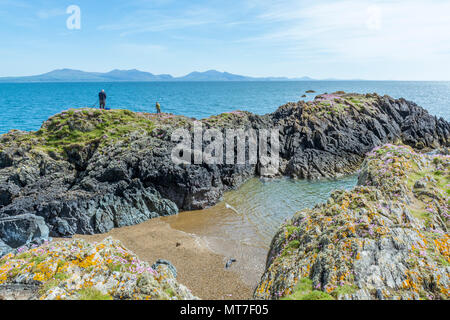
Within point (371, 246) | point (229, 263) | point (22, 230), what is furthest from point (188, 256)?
point (371, 246)

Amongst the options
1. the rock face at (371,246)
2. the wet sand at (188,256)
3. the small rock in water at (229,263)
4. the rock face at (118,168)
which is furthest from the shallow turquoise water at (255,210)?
the rock face at (371,246)

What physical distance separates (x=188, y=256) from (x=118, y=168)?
12199 millimetres

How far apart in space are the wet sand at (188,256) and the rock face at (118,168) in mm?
2080

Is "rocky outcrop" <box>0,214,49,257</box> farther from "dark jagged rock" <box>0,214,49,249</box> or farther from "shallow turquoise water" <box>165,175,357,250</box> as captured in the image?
"shallow turquoise water" <box>165,175,357,250</box>

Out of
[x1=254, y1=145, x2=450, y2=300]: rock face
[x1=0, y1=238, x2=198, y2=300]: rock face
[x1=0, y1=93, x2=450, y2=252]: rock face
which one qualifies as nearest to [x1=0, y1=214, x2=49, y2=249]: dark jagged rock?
[x1=0, y1=93, x2=450, y2=252]: rock face

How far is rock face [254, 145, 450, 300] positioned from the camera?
868 cm

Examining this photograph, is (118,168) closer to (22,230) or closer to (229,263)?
(22,230)

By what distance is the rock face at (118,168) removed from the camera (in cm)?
2409

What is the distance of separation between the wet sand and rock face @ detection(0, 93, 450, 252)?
2.08m

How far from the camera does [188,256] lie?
66.2 ft

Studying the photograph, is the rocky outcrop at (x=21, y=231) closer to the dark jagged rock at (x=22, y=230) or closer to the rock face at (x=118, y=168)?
the dark jagged rock at (x=22, y=230)

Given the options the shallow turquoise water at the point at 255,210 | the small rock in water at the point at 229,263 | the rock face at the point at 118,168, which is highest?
the rock face at the point at 118,168
